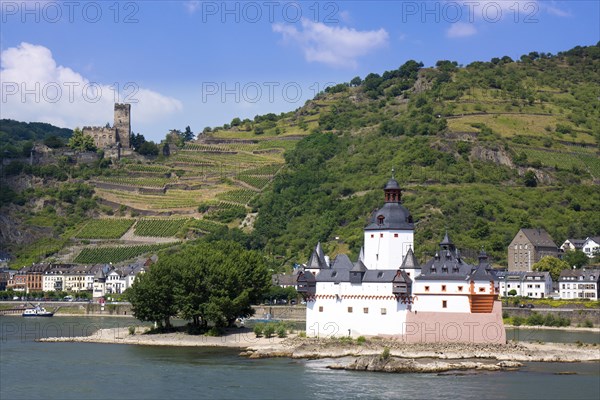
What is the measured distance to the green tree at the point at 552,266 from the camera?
402 ft

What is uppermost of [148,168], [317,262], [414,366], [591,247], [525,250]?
[148,168]

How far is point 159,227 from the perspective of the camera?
526ft

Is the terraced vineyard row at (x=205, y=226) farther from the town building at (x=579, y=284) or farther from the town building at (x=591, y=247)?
the town building at (x=579, y=284)

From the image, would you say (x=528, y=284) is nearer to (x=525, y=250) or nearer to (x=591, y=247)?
(x=525, y=250)

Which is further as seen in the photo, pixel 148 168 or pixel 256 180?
pixel 148 168

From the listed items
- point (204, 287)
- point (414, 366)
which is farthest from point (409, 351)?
point (204, 287)

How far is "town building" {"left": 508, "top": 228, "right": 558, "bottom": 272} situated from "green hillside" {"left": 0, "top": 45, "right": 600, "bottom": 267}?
1.85 m

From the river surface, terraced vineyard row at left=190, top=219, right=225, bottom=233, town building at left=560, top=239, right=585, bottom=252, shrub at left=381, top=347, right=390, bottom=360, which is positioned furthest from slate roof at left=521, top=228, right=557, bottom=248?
shrub at left=381, top=347, right=390, bottom=360

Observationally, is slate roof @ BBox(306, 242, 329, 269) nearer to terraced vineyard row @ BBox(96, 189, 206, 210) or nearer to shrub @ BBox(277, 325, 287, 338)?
shrub @ BBox(277, 325, 287, 338)

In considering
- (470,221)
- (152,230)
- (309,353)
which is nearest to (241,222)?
(152,230)

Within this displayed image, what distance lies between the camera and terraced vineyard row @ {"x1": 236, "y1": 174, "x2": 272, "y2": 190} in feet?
578

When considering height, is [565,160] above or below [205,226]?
above

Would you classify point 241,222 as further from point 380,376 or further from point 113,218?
point 380,376

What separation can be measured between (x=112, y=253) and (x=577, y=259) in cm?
6457
